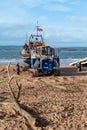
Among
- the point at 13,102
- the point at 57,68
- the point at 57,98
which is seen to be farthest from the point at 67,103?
the point at 57,68

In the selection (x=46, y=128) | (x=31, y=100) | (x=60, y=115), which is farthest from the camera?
(x=31, y=100)

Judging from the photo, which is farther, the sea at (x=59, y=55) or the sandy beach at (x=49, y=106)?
the sea at (x=59, y=55)

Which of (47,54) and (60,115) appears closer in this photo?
(60,115)

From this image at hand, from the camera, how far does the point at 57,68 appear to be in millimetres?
25500

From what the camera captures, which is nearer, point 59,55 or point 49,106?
point 49,106

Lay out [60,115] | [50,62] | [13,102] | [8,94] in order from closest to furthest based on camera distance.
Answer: [60,115] < [13,102] < [8,94] < [50,62]

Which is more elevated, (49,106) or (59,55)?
(59,55)

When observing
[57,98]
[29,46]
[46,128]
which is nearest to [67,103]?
[57,98]

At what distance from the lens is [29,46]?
1174 inches

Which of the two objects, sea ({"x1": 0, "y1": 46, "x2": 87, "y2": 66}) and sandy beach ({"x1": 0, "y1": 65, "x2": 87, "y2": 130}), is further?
sea ({"x1": 0, "y1": 46, "x2": 87, "y2": 66})

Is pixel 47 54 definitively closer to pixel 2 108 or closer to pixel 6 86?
pixel 6 86

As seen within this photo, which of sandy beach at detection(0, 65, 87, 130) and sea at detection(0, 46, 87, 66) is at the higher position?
sandy beach at detection(0, 65, 87, 130)

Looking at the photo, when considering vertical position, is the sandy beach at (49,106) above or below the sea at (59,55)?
above

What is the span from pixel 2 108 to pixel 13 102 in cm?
73
